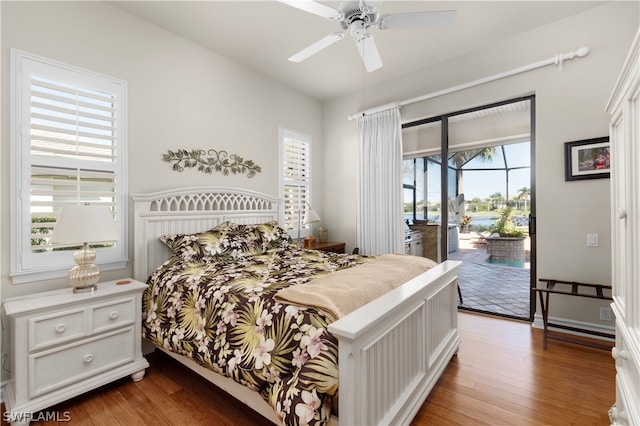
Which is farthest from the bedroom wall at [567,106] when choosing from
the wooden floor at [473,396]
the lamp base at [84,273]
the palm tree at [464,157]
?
the lamp base at [84,273]

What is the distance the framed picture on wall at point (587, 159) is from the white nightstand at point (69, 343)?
3.84 metres

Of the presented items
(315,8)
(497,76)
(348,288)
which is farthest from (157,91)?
(497,76)

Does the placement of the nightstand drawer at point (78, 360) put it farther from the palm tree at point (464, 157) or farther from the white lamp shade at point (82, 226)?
the palm tree at point (464, 157)

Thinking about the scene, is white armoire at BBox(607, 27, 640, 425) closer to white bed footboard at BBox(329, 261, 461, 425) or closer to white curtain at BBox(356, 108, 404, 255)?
white bed footboard at BBox(329, 261, 461, 425)

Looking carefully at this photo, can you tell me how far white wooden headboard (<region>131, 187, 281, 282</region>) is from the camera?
103 inches

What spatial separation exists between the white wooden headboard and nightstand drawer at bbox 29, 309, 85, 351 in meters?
0.68

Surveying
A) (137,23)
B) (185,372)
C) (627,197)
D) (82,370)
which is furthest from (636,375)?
(137,23)

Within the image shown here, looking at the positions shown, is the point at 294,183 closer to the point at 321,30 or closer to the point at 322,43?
the point at 321,30

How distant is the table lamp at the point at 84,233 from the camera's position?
190 cm

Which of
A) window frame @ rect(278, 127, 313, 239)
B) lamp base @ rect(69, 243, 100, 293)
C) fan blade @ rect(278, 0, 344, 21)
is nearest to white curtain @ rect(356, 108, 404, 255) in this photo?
window frame @ rect(278, 127, 313, 239)

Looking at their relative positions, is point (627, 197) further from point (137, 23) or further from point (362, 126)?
point (137, 23)

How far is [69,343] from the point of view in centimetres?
188

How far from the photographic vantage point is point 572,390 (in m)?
1.96

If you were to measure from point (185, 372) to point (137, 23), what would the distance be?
10.1 ft
